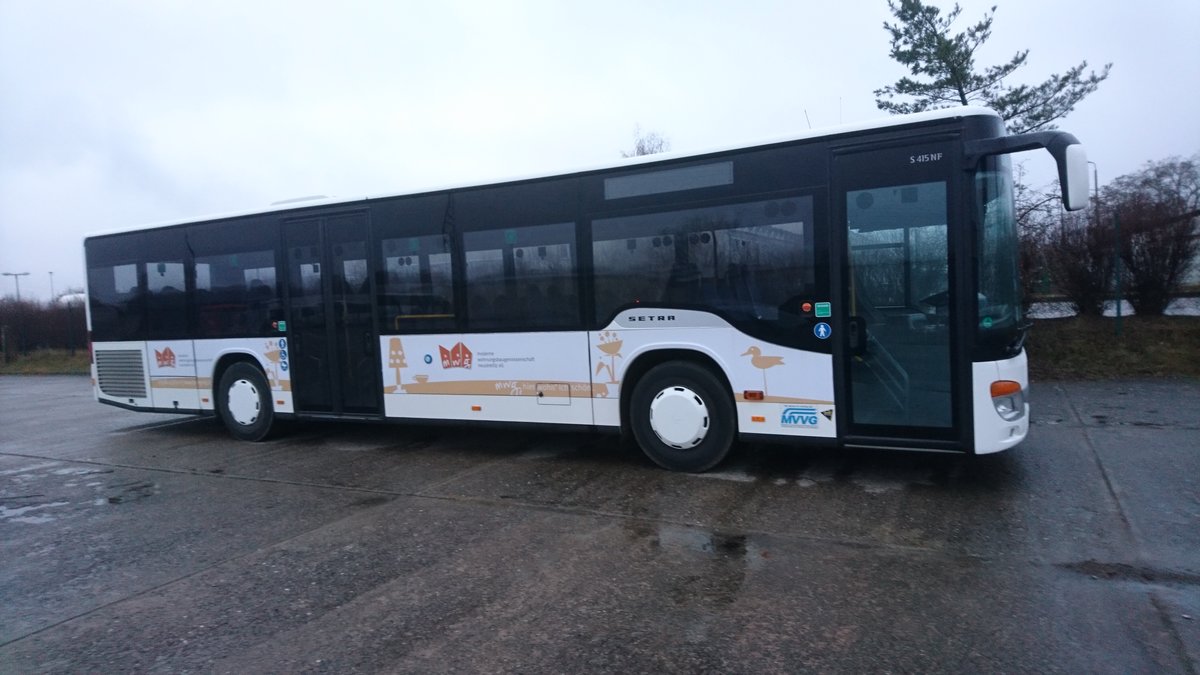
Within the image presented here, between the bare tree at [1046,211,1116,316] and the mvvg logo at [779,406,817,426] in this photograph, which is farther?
the bare tree at [1046,211,1116,316]

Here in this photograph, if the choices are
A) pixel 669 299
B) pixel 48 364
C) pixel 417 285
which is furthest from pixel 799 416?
pixel 48 364

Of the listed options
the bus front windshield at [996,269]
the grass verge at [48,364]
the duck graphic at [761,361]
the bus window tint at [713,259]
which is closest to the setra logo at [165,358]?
the bus window tint at [713,259]

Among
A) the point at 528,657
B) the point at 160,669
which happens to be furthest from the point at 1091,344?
the point at 160,669

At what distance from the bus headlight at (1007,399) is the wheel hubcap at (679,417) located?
92.3 inches

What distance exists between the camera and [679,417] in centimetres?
710

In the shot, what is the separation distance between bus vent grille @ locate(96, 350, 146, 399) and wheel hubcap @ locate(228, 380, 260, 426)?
1.66 m

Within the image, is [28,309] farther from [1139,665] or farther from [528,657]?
[1139,665]

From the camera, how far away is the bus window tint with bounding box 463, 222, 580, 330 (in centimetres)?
766

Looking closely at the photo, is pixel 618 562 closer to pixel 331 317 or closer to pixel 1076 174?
pixel 1076 174

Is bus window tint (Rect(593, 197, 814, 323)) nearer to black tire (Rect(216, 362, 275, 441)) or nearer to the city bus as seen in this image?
the city bus

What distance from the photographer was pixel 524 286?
7.91 metres

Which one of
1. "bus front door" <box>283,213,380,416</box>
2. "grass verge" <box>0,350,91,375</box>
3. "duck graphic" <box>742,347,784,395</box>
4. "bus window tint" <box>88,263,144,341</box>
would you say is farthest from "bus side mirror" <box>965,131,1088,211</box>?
"grass verge" <box>0,350,91,375</box>

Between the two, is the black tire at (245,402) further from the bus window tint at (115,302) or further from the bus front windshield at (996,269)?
the bus front windshield at (996,269)

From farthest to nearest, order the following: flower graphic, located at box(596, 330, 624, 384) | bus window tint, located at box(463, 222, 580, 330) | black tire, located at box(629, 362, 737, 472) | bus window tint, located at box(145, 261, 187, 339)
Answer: bus window tint, located at box(145, 261, 187, 339), bus window tint, located at box(463, 222, 580, 330), flower graphic, located at box(596, 330, 624, 384), black tire, located at box(629, 362, 737, 472)
